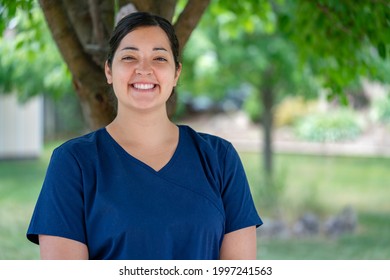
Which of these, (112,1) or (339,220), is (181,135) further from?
(339,220)

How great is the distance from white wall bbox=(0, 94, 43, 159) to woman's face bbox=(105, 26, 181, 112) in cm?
1315

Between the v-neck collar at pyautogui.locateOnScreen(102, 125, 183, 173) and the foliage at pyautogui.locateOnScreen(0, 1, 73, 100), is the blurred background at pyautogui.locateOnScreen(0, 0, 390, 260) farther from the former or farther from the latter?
the v-neck collar at pyautogui.locateOnScreen(102, 125, 183, 173)

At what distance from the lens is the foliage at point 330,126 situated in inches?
626

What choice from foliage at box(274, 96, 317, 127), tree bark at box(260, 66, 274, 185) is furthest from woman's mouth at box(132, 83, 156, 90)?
foliage at box(274, 96, 317, 127)

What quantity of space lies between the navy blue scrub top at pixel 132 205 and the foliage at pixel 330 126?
13903 millimetres

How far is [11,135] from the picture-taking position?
1538 cm

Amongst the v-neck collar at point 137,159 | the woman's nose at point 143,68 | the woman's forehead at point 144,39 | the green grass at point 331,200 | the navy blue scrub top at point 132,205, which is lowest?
the green grass at point 331,200

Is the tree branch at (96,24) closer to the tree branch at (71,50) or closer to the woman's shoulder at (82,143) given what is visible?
the tree branch at (71,50)

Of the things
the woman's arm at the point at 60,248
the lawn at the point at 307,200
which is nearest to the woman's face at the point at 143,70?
the woman's arm at the point at 60,248

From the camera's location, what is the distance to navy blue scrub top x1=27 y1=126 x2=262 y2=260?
1871 millimetres

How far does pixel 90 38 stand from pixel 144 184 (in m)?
1.35

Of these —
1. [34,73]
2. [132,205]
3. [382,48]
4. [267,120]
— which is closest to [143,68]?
[132,205]

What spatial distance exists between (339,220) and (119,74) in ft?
24.6

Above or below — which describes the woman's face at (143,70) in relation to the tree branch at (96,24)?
below
